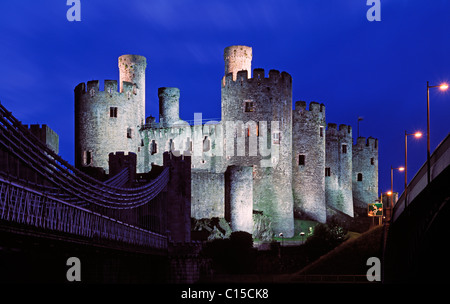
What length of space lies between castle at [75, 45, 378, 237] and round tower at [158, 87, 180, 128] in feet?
0.27

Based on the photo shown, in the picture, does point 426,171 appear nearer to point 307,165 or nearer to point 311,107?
point 307,165

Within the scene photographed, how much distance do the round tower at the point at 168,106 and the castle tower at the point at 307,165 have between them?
11480 mm

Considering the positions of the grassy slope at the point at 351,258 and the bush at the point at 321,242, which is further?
the bush at the point at 321,242

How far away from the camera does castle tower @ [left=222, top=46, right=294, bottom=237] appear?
51.2 meters

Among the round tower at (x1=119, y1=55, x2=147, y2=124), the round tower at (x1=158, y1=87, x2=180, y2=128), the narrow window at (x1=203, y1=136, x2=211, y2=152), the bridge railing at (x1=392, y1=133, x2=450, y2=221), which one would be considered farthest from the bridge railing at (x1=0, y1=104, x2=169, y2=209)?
the round tower at (x1=158, y1=87, x2=180, y2=128)

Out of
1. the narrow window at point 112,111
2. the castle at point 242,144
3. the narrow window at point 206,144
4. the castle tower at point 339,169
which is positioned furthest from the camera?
the castle tower at point 339,169

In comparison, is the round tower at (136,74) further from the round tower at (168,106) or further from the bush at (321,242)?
the bush at (321,242)

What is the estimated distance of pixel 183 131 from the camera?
192ft

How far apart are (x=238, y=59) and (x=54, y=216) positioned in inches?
1411

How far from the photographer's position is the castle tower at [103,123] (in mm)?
57688

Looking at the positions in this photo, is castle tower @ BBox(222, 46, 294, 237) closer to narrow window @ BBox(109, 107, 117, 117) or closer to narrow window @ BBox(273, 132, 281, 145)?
narrow window @ BBox(273, 132, 281, 145)

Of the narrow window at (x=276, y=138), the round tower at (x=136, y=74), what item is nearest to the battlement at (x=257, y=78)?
the narrow window at (x=276, y=138)

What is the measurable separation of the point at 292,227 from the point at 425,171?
29779 millimetres
